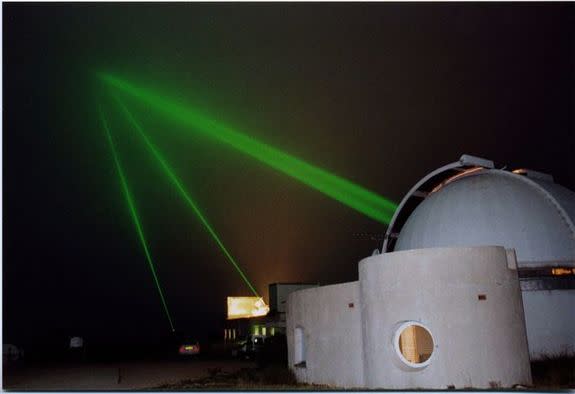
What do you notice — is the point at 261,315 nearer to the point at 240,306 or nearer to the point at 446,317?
the point at 240,306

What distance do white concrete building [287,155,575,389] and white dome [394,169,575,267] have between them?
0.13 ft

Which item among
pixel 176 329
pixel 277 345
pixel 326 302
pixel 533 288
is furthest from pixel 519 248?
pixel 176 329

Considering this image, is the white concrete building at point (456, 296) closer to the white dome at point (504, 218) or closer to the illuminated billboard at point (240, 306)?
the white dome at point (504, 218)

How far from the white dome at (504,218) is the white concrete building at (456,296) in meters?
0.04

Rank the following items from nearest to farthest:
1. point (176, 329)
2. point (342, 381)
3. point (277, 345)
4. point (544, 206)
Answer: point (342, 381) < point (544, 206) < point (277, 345) < point (176, 329)

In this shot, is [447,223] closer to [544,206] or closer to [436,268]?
[544,206]

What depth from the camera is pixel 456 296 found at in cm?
1603

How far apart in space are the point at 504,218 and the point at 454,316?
698 centimetres

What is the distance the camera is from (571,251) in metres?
20.6

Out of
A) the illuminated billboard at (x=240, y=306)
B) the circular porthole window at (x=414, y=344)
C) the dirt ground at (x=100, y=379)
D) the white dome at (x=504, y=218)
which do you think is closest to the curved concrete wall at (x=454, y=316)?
the circular porthole window at (x=414, y=344)

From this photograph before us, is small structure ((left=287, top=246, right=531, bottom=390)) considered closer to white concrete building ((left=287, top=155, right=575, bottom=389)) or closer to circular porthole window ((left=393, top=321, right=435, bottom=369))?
white concrete building ((left=287, top=155, right=575, bottom=389))

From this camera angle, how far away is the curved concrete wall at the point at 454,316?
1557 centimetres

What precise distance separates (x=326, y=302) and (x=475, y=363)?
253 inches

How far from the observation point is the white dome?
2064 cm
